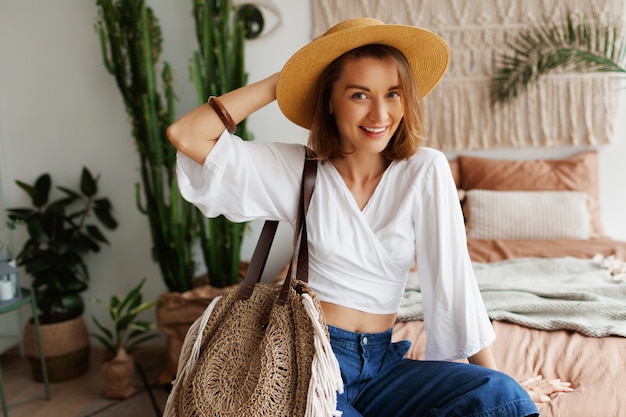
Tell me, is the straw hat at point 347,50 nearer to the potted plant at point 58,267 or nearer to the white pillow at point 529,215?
the white pillow at point 529,215

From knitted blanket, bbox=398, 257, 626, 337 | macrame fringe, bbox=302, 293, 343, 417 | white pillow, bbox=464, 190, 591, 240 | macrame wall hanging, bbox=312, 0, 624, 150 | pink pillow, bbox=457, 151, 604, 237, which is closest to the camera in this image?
macrame fringe, bbox=302, 293, 343, 417

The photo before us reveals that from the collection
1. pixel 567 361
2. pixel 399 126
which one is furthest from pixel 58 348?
pixel 567 361

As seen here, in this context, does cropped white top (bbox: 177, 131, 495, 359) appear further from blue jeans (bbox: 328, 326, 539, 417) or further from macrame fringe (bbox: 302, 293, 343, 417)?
macrame fringe (bbox: 302, 293, 343, 417)

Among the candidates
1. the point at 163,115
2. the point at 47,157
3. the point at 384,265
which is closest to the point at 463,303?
the point at 384,265

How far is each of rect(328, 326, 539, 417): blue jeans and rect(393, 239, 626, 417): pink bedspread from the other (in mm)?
287

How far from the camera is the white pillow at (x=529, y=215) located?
2.69m

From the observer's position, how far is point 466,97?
307 centimetres

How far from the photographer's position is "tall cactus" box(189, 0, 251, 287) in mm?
2578

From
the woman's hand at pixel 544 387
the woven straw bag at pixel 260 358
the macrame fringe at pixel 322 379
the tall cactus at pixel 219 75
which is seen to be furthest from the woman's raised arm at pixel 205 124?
the tall cactus at pixel 219 75

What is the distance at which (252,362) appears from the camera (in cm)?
112

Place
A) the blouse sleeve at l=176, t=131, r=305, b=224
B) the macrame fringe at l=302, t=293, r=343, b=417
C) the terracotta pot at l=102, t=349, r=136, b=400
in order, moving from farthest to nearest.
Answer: the terracotta pot at l=102, t=349, r=136, b=400, the blouse sleeve at l=176, t=131, r=305, b=224, the macrame fringe at l=302, t=293, r=343, b=417

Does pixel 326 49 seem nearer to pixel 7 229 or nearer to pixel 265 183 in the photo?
pixel 265 183

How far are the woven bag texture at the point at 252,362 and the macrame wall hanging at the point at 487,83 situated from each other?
219 centimetres

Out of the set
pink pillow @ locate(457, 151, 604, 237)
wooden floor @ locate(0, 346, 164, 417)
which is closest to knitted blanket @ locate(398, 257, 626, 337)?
pink pillow @ locate(457, 151, 604, 237)
